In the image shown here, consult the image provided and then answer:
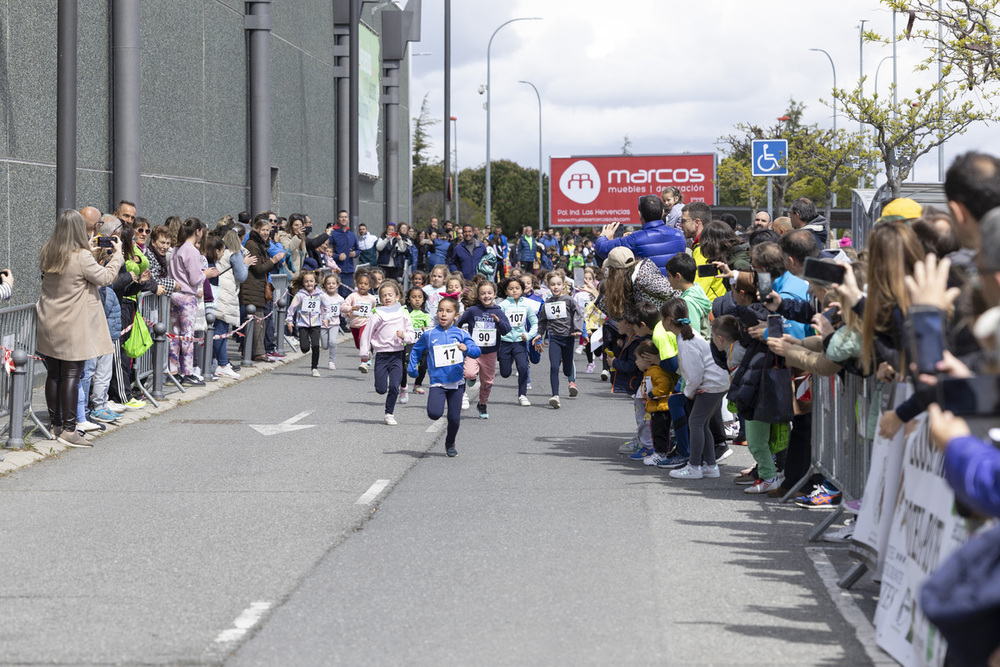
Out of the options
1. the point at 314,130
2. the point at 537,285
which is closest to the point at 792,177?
the point at 314,130

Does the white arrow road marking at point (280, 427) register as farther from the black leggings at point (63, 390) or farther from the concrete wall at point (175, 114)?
the concrete wall at point (175, 114)

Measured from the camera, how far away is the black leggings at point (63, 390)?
1129cm

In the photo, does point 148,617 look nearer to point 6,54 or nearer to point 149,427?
point 149,427

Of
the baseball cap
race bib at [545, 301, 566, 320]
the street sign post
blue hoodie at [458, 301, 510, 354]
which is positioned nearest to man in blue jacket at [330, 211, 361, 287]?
the street sign post

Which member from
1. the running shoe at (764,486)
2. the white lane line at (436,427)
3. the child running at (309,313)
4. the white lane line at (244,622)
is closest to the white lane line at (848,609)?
the running shoe at (764,486)

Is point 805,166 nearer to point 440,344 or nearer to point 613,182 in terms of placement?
point 613,182

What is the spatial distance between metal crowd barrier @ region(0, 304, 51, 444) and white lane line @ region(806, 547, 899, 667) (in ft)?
21.7

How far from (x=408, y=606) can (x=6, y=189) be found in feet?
38.9

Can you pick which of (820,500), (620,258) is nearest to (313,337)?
(620,258)

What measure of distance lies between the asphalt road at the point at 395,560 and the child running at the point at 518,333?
3.41m

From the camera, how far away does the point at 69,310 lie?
11.2 m

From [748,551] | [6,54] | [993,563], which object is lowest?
[748,551]

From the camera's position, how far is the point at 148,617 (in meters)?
5.99

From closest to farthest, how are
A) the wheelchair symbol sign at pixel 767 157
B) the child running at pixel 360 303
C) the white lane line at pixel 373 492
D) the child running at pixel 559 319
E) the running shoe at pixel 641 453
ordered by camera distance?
the white lane line at pixel 373 492 → the running shoe at pixel 641 453 → the child running at pixel 559 319 → the child running at pixel 360 303 → the wheelchair symbol sign at pixel 767 157
